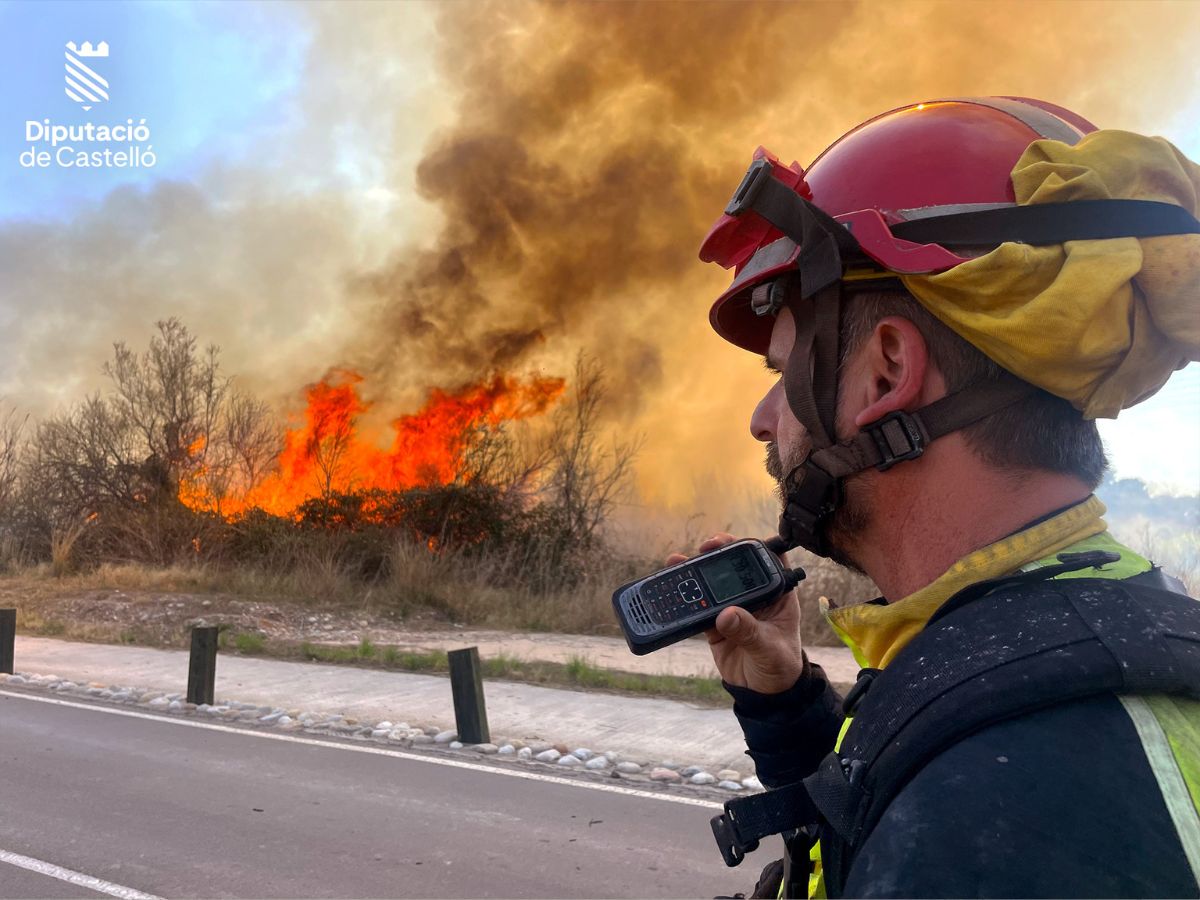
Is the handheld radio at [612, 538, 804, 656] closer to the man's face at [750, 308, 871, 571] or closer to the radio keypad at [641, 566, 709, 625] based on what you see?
the radio keypad at [641, 566, 709, 625]

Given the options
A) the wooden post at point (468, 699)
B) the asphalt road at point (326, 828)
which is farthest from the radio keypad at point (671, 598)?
the wooden post at point (468, 699)

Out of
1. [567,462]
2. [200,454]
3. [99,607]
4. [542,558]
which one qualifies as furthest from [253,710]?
[200,454]

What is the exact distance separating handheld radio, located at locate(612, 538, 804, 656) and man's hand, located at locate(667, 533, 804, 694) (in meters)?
0.04

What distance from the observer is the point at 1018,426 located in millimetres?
1310

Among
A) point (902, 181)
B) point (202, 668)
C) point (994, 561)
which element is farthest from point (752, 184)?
point (202, 668)

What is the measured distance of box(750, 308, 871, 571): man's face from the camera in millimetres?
1438

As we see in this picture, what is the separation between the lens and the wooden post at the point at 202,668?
27.3ft

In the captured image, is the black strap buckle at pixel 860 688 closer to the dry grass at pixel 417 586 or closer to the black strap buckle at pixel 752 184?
the black strap buckle at pixel 752 184

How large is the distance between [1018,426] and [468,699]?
6191 mm

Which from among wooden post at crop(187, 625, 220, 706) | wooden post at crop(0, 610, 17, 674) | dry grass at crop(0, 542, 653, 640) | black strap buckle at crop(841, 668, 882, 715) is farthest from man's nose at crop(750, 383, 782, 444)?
dry grass at crop(0, 542, 653, 640)

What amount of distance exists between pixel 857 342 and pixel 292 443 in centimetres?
2482

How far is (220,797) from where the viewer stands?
5531mm

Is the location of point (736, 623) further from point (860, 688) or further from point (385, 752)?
point (385, 752)

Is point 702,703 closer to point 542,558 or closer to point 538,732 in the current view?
point 538,732
